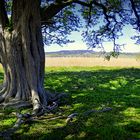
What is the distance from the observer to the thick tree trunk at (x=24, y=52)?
52.5ft

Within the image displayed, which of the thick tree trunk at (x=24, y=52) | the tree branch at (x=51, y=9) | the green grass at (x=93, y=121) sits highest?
the tree branch at (x=51, y=9)

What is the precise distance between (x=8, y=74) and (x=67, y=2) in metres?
4.47

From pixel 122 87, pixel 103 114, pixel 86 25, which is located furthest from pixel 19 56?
pixel 86 25

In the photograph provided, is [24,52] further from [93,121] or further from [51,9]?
[93,121]

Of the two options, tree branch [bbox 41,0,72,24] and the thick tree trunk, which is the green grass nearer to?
the thick tree trunk

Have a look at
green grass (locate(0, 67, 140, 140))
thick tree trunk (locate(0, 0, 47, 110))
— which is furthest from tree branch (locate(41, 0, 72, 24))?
green grass (locate(0, 67, 140, 140))

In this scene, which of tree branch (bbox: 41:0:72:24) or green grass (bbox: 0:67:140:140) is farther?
tree branch (bbox: 41:0:72:24)

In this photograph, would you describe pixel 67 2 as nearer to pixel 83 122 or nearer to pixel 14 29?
pixel 14 29

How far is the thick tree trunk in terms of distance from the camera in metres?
16.0

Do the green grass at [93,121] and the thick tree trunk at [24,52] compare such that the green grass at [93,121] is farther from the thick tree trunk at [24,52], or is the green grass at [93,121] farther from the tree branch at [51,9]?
the tree branch at [51,9]

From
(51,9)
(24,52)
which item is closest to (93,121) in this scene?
(24,52)

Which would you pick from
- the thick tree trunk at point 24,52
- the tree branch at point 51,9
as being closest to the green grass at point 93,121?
the thick tree trunk at point 24,52

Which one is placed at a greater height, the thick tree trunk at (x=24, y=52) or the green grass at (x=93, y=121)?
the thick tree trunk at (x=24, y=52)

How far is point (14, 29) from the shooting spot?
53.2 ft
